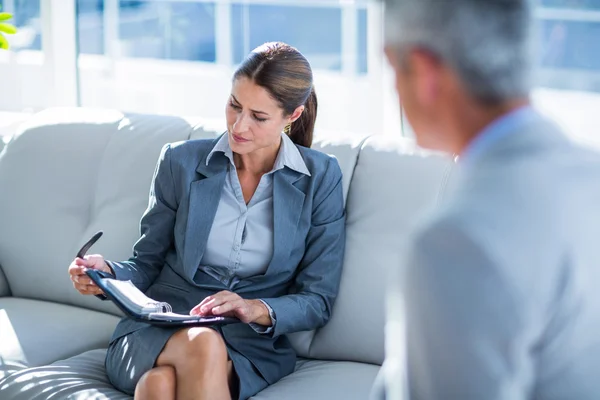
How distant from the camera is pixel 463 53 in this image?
91 centimetres

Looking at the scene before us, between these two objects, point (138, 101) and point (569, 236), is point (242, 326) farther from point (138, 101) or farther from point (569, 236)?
point (138, 101)

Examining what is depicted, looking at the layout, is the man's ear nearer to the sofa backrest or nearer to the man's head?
the man's head

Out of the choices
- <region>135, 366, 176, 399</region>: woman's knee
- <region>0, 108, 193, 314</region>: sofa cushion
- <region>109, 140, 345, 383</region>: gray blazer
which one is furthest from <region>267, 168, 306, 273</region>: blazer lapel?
<region>0, 108, 193, 314</region>: sofa cushion

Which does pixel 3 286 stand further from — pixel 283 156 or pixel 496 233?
pixel 496 233

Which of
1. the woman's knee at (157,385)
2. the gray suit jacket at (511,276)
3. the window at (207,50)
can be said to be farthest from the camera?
the window at (207,50)

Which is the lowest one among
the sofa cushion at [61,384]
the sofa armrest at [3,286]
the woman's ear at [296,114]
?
the sofa cushion at [61,384]

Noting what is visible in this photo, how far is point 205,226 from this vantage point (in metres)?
2.38

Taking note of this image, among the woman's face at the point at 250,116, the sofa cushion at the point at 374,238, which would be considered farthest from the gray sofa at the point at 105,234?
the woman's face at the point at 250,116

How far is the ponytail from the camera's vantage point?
101 inches

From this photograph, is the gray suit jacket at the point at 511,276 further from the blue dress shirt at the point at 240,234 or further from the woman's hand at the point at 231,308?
the blue dress shirt at the point at 240,234

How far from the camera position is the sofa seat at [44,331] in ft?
8.00

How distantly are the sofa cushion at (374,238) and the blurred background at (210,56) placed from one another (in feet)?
1.91

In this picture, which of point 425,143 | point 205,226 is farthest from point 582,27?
point 425,143

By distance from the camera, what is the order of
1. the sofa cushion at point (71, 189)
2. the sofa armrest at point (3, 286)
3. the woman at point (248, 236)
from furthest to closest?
the sofa armrest at point (3, 286)
the sofa cushion at point (71, 189)
the woman at point (248, 236)
